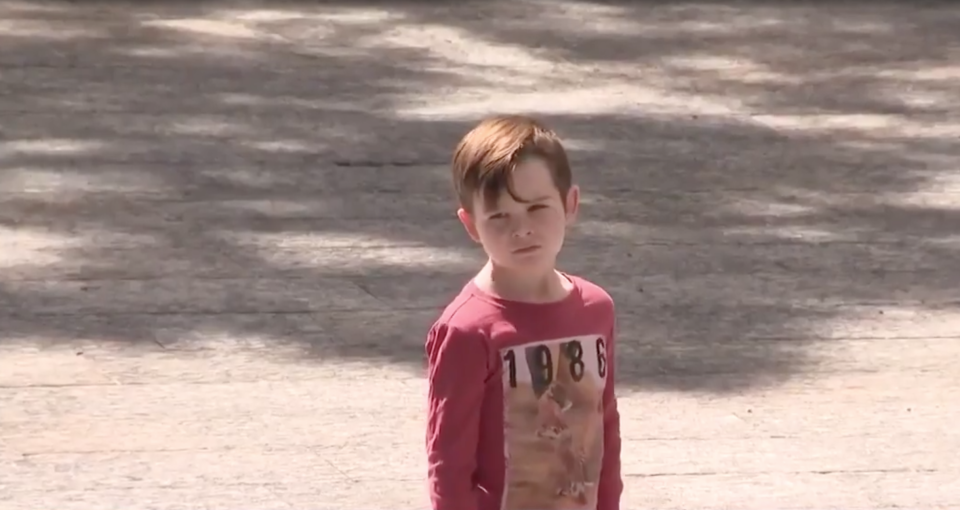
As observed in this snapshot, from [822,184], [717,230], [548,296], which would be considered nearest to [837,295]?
[717,230]

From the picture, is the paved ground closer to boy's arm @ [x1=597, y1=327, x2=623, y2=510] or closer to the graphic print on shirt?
boy's arm @ [x1=597, y1=327, x2=623, y2=510]

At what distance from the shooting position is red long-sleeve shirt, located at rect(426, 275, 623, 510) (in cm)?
229

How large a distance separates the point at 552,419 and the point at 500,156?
0.36 metres

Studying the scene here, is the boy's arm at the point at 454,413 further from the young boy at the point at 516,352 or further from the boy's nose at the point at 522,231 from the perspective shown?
the boy's nose at the point at 522,231

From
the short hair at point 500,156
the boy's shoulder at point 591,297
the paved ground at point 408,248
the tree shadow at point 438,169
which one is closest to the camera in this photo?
the short hair at point 500,156

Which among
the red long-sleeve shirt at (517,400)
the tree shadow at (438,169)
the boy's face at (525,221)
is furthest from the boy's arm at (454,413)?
the tree shadow at (438,169)

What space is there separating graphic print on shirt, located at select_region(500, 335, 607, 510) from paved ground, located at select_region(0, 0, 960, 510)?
48.0 inches

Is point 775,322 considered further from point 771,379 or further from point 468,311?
point 468,311

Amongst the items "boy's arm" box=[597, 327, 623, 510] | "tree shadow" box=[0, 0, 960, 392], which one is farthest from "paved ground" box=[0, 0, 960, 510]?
"boy's arm" box=[597, 327, 623, 510]

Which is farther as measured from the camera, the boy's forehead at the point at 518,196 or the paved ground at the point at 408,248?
the paved ground at the point at 408,248

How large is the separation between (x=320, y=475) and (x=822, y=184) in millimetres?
2876

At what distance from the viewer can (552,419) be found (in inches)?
92.7

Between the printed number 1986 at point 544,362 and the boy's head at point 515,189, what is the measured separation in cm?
11

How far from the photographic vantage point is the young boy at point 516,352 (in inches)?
90.0
